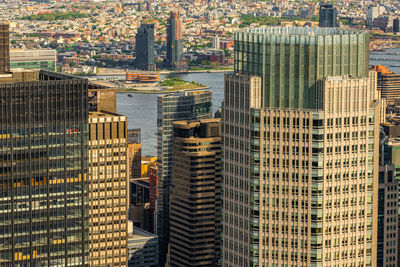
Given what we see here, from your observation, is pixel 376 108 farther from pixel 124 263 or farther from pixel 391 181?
pixel 391 181

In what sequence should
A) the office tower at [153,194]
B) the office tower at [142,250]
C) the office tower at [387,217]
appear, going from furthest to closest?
the office tower at [153,194]
the office tower at [142,250]
the office tower at [387,217]

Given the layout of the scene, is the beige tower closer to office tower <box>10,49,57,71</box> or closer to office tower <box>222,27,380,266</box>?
office tower <box>222,27,380,266</box>

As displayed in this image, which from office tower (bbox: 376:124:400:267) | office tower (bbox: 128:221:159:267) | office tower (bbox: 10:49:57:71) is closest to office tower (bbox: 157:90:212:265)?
office tower (bbox: 10:49:57:71)

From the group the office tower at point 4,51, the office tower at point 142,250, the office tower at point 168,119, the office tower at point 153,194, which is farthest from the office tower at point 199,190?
the office tower at point 4,51

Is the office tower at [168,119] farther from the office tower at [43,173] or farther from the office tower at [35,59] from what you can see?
the office tower at [43,173]

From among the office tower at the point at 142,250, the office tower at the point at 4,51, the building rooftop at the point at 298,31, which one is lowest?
the office tower at the point at 142,250

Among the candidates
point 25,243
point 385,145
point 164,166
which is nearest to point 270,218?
Result: point 25,243

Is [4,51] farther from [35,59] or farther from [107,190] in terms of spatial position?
[35,59]
